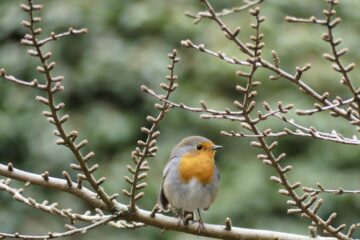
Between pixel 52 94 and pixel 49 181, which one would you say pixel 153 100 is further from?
pixel 52 94

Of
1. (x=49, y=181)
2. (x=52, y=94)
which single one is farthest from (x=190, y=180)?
(x=52, y=94)

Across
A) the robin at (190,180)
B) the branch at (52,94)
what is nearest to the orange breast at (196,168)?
the robin at (190,180)

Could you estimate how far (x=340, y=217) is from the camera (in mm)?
7328

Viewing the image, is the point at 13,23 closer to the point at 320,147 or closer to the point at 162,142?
the point at 162,142

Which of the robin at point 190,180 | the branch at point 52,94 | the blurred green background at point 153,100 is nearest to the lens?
the branch at point 52,94

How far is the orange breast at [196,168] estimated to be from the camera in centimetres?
466

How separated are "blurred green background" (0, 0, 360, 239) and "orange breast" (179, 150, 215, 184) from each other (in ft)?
7.80

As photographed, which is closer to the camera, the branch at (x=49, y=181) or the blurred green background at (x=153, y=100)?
the branch at (x=49, y=181)

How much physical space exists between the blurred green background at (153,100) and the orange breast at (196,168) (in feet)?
7.80

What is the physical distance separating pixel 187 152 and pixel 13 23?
4.08 m

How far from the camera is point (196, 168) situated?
4.67 meters

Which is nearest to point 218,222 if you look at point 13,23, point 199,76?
point 199,76

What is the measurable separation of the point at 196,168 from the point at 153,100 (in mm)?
3294

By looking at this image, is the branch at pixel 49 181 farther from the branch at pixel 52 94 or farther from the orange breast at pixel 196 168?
the orange breast at pixel 196 168
